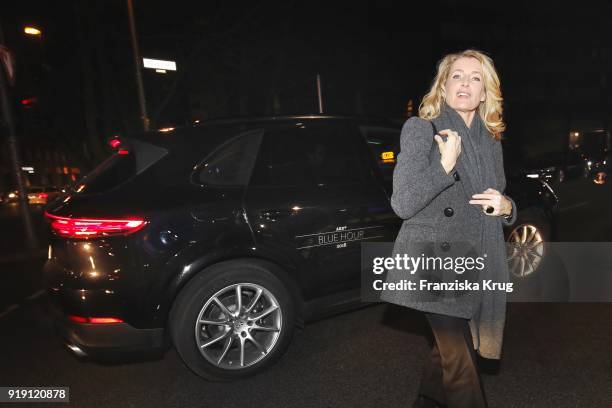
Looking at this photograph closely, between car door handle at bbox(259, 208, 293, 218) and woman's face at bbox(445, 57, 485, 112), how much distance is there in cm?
129

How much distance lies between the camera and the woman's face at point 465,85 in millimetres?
1840

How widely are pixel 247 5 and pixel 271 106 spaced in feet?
49.7

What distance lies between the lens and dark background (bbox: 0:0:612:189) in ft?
45.6

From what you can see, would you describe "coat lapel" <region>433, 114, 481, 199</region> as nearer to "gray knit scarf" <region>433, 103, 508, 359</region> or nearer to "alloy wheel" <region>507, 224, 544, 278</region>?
"gray knit scarf" <region>433, 103, 508, 359</region>

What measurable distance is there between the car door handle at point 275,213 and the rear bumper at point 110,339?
0.91 meters

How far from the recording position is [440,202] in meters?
1.78

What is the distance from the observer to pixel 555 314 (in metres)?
3.61

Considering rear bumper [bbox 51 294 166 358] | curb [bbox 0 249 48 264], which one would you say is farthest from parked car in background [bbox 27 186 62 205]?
rear bumper [bbox 51 294 166 358]

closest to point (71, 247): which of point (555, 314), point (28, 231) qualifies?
point (555, 314)

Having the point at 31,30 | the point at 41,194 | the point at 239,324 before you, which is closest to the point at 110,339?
the point at 239,324

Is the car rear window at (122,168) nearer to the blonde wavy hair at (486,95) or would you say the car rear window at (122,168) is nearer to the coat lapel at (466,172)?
the blonde wavy hair at (486,95)

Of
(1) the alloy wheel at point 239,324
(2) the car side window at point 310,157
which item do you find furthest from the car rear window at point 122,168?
(1) the alloy wheel at point 239,324

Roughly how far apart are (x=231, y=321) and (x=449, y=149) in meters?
1.79

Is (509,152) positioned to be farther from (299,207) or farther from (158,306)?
(158,306)
